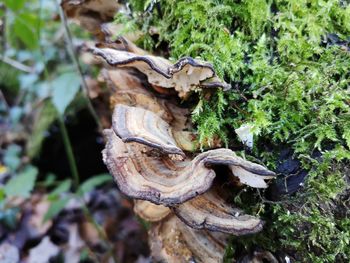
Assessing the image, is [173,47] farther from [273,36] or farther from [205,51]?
[273,36]

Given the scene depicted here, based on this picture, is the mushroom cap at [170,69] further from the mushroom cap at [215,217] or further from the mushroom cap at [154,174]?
the mushroom cap at [215,217]

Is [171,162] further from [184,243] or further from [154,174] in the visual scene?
[184,243]

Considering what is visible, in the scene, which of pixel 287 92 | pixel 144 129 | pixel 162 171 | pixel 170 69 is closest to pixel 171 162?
pixel 162 171

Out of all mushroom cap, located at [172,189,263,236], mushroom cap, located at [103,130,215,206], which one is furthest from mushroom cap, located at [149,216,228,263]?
mushroom cap, located at [103,130,215,206]

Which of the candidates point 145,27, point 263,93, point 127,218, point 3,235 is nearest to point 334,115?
point 263,93

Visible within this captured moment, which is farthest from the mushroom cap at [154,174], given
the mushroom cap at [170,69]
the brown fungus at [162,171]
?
the mushroom cap at [170,69]

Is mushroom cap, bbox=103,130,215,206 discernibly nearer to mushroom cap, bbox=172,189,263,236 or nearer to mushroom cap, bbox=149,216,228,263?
mushroom cap, bbox=172,189,263,236
